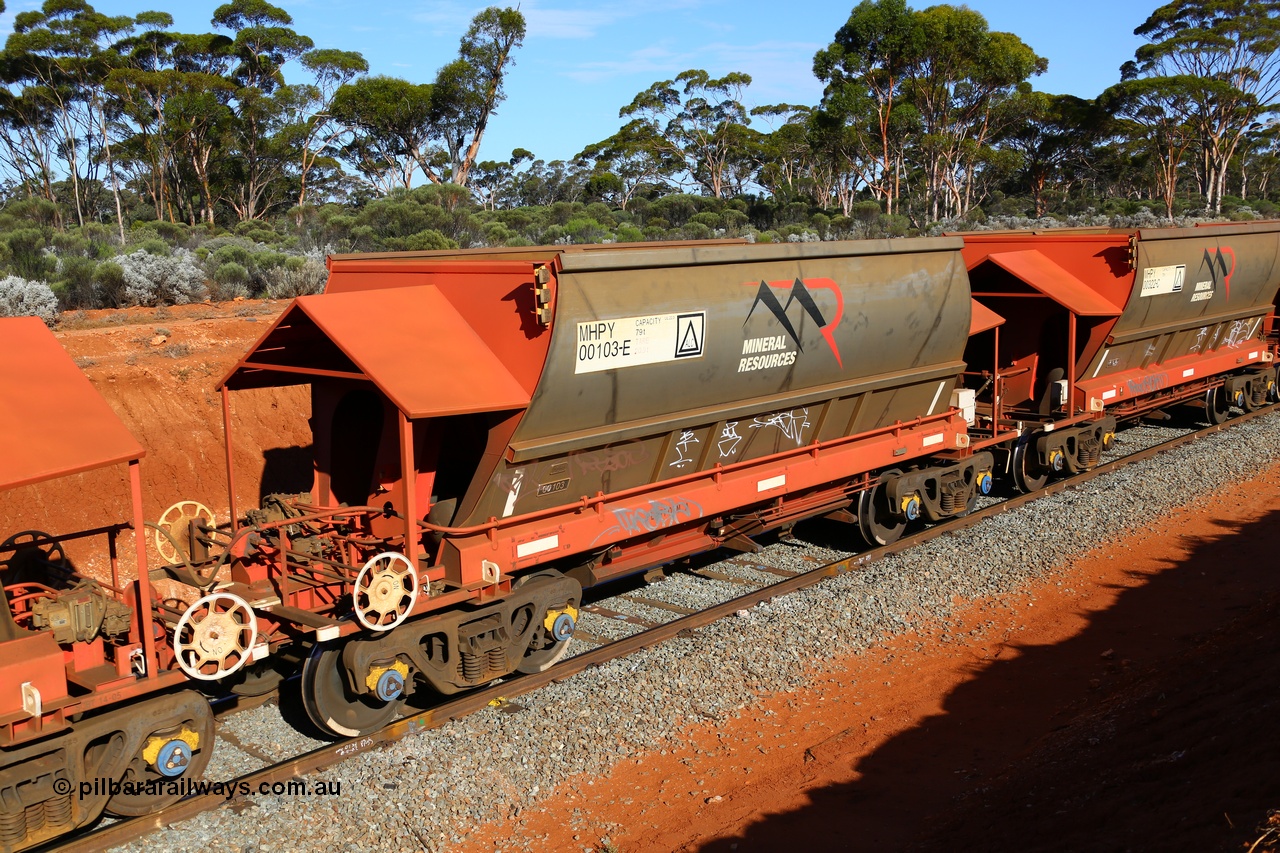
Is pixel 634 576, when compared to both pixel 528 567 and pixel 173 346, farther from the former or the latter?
pixel 173 346

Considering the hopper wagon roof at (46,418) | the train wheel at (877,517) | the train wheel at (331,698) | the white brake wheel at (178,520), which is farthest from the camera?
the train wheel at (877,517)

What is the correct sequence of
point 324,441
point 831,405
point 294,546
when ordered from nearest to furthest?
point 294,546 → point 324,441 → point 831,405

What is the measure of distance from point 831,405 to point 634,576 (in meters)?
2.63

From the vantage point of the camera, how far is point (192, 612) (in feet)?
20.0

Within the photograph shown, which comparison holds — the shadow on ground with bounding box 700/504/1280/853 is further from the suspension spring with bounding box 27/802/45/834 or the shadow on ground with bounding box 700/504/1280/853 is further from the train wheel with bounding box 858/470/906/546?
the suspension spring with bounding box 27/802/45/834

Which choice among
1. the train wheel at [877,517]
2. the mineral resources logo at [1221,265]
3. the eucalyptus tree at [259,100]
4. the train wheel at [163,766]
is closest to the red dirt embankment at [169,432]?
the train wheel at [163,766]

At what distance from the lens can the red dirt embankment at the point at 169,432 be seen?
12227 millimetres

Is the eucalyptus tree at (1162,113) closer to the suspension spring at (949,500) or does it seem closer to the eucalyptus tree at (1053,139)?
the eucalyptus tree at (1053,139)

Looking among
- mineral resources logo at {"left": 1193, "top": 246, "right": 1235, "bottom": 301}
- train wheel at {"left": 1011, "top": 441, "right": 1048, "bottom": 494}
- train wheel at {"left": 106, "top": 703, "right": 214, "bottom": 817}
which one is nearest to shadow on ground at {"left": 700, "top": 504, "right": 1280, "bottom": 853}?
train wheel at {"left": 106, "top": 703, "right": 214, "bottom": 817}

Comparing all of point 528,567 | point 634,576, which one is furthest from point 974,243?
point 528,567

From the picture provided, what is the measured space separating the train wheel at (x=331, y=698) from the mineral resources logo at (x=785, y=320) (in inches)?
159

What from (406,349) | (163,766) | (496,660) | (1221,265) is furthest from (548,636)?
(1221,265)

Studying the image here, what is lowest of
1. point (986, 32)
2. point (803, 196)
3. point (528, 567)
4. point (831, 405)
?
point (528, 567)

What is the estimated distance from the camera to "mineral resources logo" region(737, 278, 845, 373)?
29.7 feet
